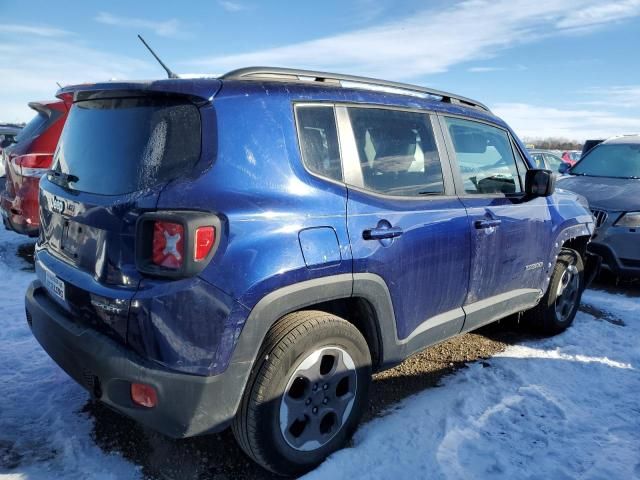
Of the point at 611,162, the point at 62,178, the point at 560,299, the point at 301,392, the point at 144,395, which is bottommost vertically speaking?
the point at 560,299

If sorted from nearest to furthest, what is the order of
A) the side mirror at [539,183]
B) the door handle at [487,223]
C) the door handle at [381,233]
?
the door handle at [381,233], the door handle at [487,223], the side mirror at [539,183]

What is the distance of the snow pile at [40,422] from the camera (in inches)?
91.0

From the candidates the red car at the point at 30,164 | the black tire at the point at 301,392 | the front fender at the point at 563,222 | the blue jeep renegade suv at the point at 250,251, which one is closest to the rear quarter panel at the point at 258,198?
the blue jeep renegade suv at the point at 250,251

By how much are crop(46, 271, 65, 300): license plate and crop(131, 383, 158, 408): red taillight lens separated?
2.14 ft

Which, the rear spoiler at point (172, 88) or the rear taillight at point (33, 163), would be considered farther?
the rear taillight at point (33, 163)

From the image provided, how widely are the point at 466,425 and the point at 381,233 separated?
129cm

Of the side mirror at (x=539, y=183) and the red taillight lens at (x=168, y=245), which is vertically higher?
the side mirror at (x=539, y=183)

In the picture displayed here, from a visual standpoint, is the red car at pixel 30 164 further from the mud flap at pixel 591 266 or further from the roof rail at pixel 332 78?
the mud flap at pixel 591 266

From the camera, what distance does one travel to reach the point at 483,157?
3.42 m

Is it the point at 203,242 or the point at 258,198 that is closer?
the point at 203,242

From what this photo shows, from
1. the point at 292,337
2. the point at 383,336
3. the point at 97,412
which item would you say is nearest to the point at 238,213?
the point at 292,337

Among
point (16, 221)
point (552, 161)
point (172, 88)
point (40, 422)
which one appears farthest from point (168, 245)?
point (552, 161)

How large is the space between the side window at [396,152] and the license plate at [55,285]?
153 centimetres

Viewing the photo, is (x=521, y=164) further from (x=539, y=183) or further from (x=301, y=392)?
(x=301, y=392)
